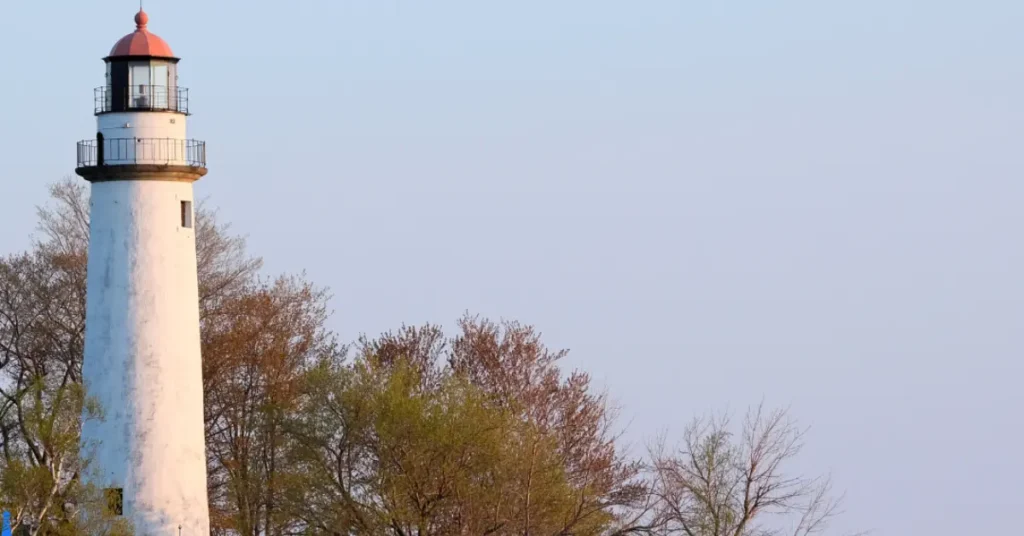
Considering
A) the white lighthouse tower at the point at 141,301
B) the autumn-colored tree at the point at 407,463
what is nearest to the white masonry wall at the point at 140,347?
the white lighthouse tower at the point at 141,301

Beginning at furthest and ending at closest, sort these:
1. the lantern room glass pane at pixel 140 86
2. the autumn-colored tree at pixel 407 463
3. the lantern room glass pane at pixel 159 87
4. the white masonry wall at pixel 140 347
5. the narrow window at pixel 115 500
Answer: the autumn-colored tree at pixel 407 463 < the lantern room glass pane at pixel 159 87 < the lantern room glass pane at pixel 140 86 < the white masonry wall at pixel 140 347 < the narrow window at pixel 115 500

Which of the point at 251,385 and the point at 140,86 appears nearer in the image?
the point at 140,86

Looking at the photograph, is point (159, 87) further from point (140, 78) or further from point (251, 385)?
point (251, 385)

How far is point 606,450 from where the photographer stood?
49.2 meters

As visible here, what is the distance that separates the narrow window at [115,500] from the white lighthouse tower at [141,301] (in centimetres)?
3

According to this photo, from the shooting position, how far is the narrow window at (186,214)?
4200 centimetres

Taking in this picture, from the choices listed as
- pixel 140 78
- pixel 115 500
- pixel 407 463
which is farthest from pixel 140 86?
pixel 407 463

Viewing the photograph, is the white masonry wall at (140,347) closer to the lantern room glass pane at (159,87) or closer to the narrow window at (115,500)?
the narrow window at (115,500)

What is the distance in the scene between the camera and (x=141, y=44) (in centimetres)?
4209

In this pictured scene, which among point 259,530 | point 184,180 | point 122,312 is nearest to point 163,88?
point 184,180

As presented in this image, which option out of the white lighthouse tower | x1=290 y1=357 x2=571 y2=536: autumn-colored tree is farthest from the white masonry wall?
x1=290 y1=357 x2=571 y2=536: autumn-colored tree

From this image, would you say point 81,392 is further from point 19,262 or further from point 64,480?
point 19,262

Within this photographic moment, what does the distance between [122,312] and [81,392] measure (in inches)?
97.8

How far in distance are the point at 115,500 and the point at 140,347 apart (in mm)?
3021
